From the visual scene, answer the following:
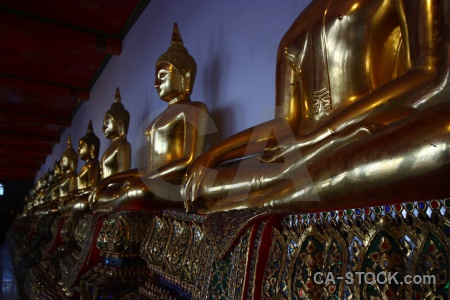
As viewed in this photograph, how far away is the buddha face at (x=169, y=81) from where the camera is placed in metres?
1.72

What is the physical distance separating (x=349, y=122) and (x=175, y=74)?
108 centimetres

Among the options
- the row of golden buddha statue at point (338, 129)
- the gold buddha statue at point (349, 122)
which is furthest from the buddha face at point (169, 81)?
the gold buddha statue at point (349, 122)

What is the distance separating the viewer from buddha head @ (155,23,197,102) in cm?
171

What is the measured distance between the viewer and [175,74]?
1722 millimetres

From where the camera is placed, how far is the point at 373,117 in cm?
75

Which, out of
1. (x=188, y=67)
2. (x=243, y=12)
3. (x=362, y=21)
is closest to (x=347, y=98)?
(x=362, y=21)

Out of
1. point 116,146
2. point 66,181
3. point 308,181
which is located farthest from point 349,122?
point 66,181

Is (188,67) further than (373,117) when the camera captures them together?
Yes

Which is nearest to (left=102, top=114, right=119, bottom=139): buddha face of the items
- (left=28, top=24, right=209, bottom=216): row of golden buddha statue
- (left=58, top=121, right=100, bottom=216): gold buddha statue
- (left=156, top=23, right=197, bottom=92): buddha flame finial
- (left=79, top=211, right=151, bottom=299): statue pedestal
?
(left=58, top=121, right=100, bottom=216): gold buddha statue

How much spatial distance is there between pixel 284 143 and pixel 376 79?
289 mm

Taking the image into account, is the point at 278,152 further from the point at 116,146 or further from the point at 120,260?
the point at 116,146

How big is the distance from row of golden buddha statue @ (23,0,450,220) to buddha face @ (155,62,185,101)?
119 mm

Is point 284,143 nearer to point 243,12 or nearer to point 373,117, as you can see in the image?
point 373,117

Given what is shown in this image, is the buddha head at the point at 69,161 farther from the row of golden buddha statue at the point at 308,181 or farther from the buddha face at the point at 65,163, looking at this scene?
the row of golden buddha statue at the point at 308,181
